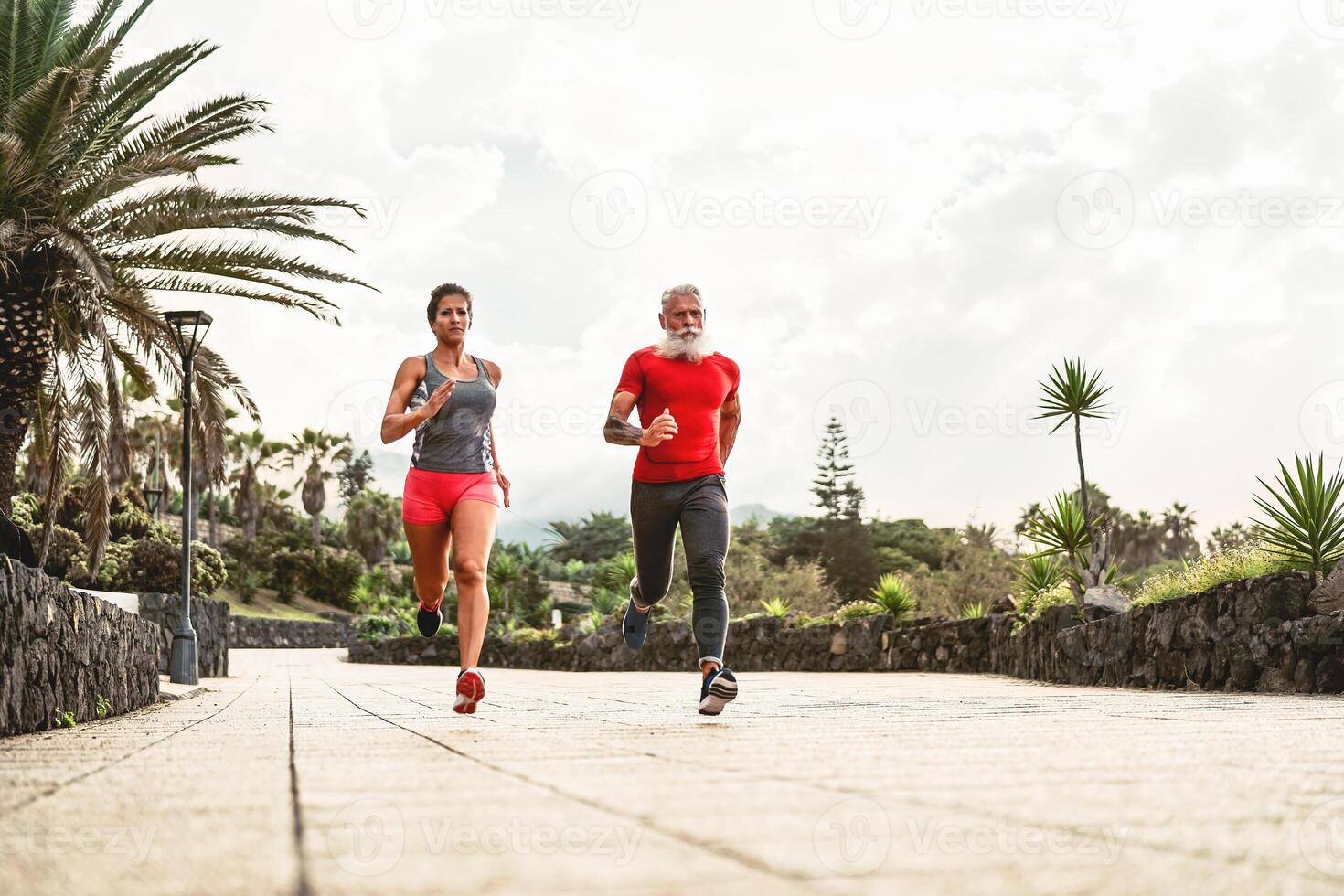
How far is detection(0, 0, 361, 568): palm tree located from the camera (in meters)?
11.1

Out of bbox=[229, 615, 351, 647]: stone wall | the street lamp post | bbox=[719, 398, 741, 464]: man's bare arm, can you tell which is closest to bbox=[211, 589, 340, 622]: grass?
bbox=[229, 615, 351, 647]: stone wall

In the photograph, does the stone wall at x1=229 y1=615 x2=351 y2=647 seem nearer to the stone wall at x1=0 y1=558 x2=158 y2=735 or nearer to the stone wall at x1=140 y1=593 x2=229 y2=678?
the stone wall at x1=140 y1=593 x2=229 y2=678

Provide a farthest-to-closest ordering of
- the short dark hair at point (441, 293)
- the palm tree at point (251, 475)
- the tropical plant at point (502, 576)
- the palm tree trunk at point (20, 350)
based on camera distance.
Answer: the palm tree at point (251, 475)
the tropical plant at point (502, 576)
the palm tree trunk at point (20, 350)
the short dark hair at point (441, 293)

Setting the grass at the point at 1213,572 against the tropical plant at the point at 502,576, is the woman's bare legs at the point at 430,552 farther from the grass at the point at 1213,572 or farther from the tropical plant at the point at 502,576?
the tropical plant at the point at 502,576

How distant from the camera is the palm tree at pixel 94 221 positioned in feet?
36.3

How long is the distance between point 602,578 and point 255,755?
1890 inches

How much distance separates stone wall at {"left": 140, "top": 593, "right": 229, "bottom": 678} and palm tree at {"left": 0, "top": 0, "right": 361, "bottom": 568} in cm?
520

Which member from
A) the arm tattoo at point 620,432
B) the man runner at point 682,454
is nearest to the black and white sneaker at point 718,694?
the man runner at point 682,454

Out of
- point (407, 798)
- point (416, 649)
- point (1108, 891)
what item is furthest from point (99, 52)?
point (416, 649)

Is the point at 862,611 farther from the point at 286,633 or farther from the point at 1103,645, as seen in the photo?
the point at 286,633

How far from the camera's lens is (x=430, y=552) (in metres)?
5.78

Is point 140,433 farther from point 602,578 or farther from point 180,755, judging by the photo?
point 180,755

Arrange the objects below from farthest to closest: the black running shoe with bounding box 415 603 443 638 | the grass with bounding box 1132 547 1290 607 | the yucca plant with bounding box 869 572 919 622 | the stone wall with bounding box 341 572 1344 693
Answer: the yucca plant with bounding box 869 572 919 622 < the grass with bounding box 1132 547 1290 607 < the stone wall with bounding box 341 572 1344 693 < the black running shoe with bounding box 415 603 443 638

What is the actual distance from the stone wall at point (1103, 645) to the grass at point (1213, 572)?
0.93 feet
